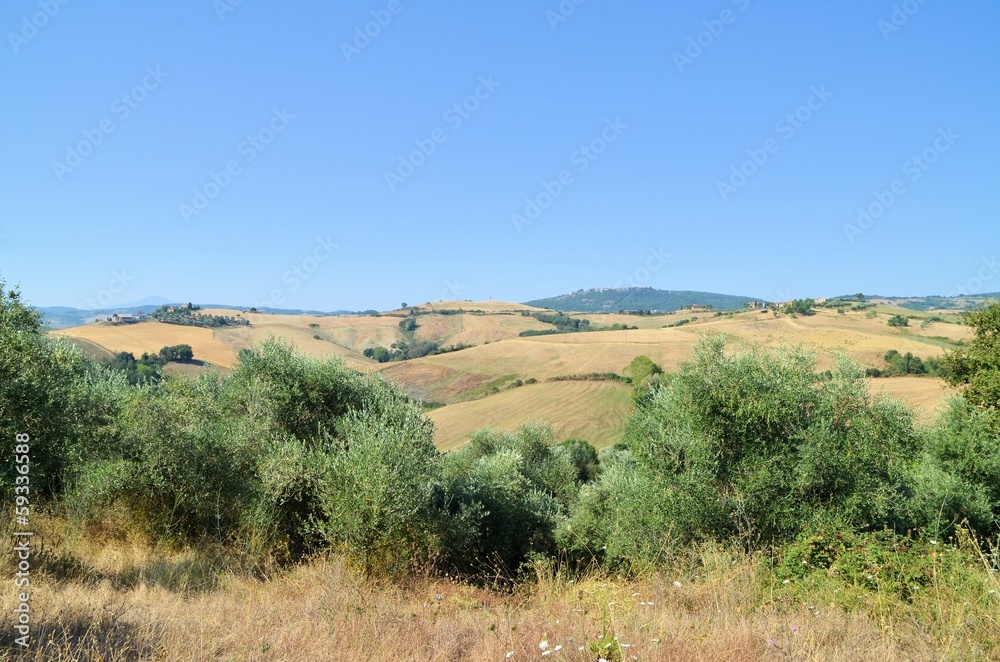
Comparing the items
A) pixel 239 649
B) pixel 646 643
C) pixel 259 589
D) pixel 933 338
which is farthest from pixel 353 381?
pixel 933 338

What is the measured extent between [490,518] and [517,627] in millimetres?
15100

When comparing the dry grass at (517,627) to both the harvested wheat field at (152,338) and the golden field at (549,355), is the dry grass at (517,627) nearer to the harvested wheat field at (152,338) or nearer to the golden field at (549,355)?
the golden field at (549,355)

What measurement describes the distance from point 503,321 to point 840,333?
290ft

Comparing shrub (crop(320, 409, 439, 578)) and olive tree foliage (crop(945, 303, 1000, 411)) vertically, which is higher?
olive tree foliage (crop(945, 303, 1000, 411))

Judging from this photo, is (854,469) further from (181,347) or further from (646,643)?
(181,347)

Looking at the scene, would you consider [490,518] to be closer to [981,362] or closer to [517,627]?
[517,627]

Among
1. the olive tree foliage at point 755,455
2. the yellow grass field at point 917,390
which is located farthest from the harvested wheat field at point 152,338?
the yellow grass field at point 917,390

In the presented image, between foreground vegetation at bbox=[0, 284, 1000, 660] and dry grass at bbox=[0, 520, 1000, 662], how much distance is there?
0.04 metres

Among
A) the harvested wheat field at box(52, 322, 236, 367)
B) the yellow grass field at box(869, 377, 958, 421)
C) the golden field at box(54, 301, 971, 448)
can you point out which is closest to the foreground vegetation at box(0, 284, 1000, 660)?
the yellow grass field at box(869, 377, 958, 421)

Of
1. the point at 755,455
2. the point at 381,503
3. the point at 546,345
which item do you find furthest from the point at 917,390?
the point at 546,345

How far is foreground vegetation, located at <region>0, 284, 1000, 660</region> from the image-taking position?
527 centimetres

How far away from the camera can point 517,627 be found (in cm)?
529

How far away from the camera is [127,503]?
40.7 ft

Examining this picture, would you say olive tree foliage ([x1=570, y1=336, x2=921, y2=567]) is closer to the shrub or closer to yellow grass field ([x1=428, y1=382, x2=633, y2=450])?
the shrub
